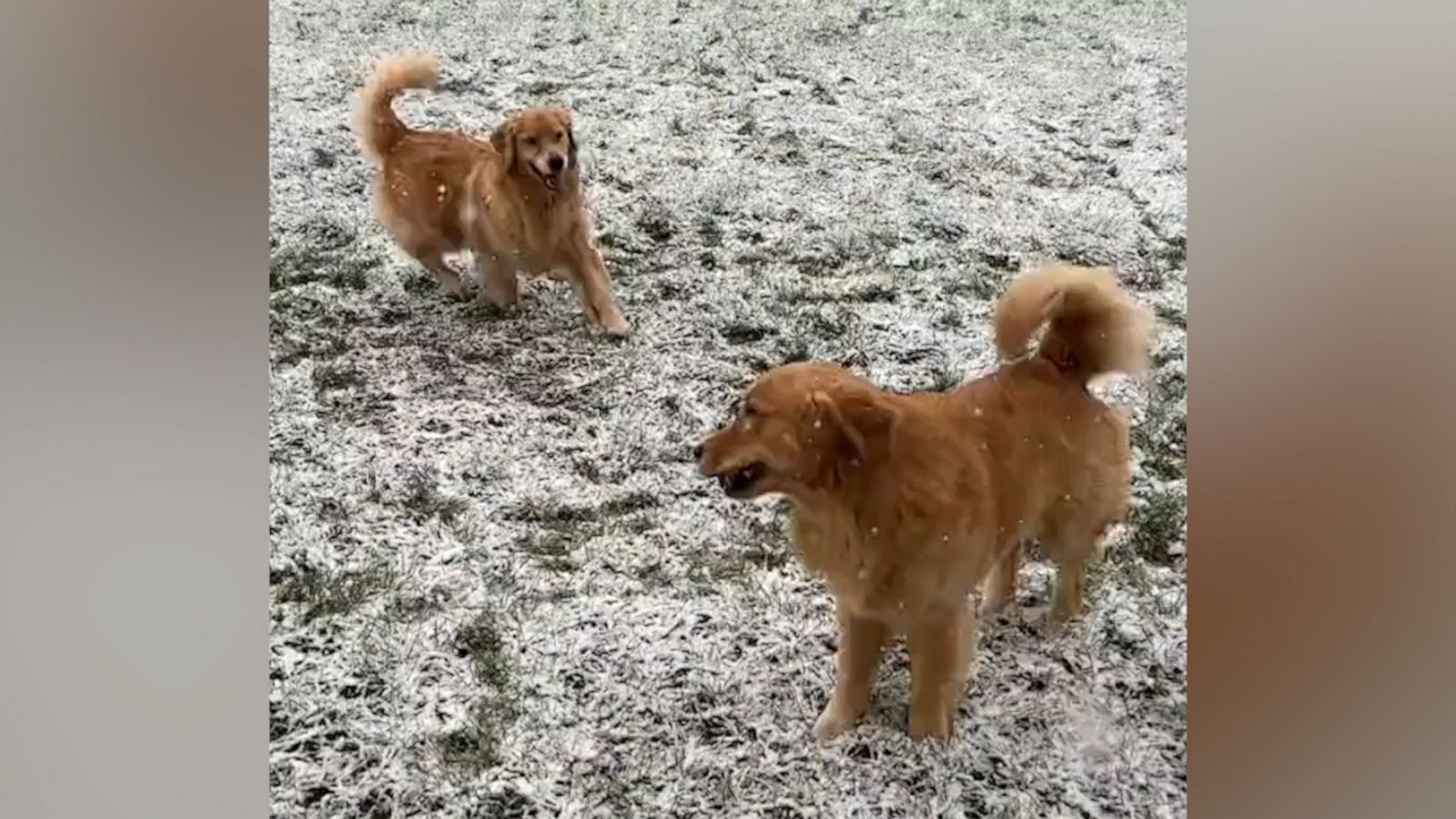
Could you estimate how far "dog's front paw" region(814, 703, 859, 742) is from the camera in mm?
1149

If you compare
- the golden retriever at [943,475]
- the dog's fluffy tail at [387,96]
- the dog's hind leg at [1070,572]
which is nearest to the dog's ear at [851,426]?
the golden retriever at [943,475]

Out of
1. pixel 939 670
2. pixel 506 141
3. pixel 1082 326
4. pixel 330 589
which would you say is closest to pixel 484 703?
pixel 330 589

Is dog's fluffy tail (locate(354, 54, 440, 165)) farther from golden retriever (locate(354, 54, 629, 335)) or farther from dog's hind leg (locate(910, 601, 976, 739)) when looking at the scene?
dog's hind leg (locate(910, 601, 976, 739))

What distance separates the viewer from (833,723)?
115cm

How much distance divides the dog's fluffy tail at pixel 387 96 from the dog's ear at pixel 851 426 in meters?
0.61

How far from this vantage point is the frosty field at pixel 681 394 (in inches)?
44.4

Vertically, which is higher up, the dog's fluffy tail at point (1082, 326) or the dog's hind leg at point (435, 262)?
the dog's fluffy tail at point (1082, 326)

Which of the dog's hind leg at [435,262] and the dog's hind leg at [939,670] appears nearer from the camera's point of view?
the dog's hind leg at [939,670]

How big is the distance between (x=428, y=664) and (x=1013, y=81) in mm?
913
